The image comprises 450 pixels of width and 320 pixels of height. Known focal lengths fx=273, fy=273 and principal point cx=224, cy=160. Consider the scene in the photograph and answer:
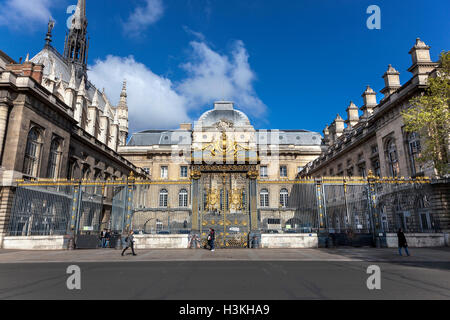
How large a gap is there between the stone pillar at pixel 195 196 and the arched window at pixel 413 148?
16582 millimetres

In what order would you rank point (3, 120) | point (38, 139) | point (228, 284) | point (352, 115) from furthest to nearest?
point (352, 115) → point (38, 139) → point (3, 120) → point (228, 284)

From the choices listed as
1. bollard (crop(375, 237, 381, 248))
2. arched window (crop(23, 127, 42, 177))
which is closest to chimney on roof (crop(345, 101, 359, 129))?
bollard (crop(375, 237, 381, 248))

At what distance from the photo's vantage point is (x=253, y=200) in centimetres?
1554

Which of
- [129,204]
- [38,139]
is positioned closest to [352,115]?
[129,204]

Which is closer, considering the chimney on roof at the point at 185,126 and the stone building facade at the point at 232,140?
the stone building facade at the point at 232,140

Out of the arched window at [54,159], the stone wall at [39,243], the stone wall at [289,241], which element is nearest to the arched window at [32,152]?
the arched window at [54,159]

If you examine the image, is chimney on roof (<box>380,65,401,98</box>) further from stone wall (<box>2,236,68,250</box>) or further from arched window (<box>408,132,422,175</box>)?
stone wall (<box>2,236,68,250</box>)

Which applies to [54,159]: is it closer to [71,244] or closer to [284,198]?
[71,244]

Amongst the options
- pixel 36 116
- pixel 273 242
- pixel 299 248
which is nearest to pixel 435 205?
pixel 299 248

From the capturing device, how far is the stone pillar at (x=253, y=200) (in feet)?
50.0

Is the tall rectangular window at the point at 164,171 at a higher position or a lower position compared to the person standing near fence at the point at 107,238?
higher

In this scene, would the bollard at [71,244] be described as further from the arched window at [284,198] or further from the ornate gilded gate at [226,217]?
the arched window at [284,198]

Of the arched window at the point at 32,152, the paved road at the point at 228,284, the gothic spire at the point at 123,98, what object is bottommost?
the paved road at the point at 228,284

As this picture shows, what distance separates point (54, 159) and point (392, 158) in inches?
1161
